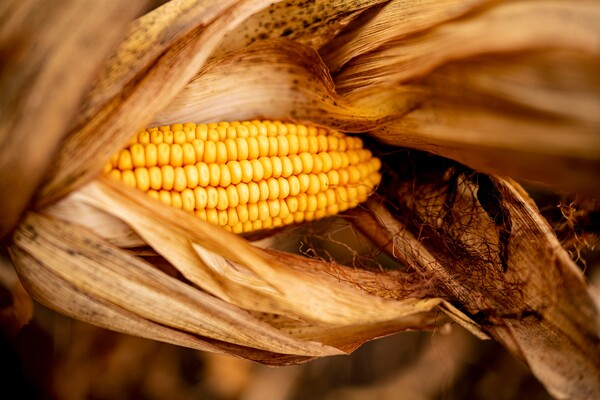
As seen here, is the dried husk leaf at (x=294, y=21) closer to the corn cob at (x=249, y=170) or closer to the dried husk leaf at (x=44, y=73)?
the corn cob at (x=249, y=170)

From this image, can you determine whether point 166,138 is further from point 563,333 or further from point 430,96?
point 563,333

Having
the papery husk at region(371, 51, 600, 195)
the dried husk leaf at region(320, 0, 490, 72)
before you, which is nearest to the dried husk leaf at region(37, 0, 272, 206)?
the dried husk leaf at region(320, 0, 490, 72)

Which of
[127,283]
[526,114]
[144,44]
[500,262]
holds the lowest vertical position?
[500,262]

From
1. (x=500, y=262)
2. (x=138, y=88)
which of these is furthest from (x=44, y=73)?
(x=500, y=262)

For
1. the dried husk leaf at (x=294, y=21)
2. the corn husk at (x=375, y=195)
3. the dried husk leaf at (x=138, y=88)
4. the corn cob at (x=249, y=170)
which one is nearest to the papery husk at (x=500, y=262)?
the corn husk at (x=375, y=195)

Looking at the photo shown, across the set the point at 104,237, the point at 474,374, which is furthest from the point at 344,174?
the point at 474,374

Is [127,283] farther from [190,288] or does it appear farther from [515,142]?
[515,142]
